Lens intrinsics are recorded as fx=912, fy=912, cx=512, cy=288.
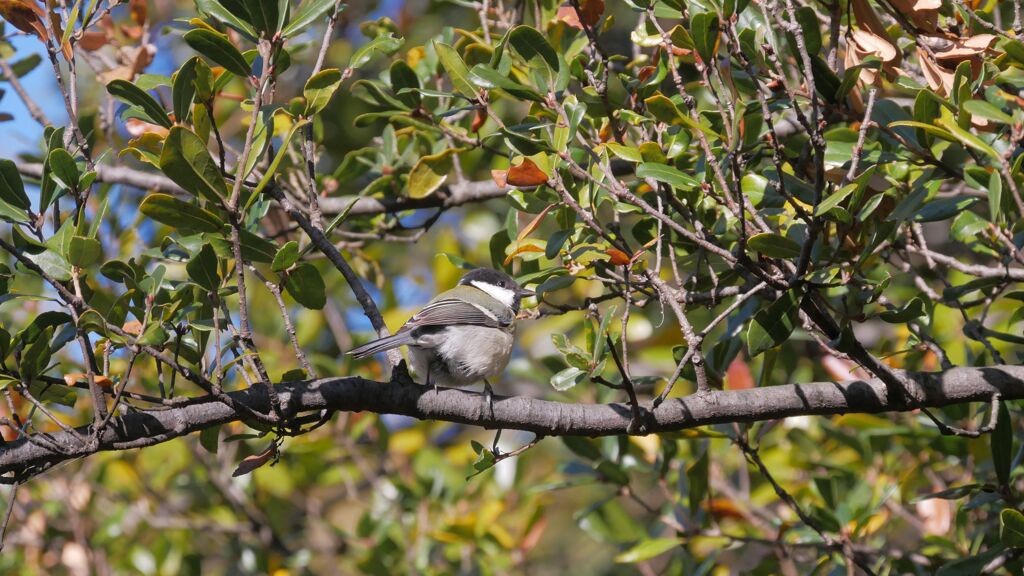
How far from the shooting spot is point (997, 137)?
220cm

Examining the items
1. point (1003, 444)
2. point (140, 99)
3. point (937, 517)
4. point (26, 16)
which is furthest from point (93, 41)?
point (937, 517)

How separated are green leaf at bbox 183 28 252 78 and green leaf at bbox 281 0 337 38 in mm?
117

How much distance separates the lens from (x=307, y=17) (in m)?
2.12

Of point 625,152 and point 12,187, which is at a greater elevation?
point 12,187

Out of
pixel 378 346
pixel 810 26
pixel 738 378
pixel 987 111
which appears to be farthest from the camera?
pixel 738 378

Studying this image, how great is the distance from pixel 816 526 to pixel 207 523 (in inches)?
115

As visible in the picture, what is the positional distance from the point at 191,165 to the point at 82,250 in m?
0.33

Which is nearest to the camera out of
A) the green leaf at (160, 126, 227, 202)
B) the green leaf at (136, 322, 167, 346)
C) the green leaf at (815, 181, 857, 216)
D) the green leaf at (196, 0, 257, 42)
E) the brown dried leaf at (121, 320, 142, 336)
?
the green leaf at (815, 181, 857, 216)

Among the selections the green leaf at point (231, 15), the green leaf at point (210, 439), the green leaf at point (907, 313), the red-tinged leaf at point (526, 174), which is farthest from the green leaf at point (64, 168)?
the green leaf at point (907, 313)

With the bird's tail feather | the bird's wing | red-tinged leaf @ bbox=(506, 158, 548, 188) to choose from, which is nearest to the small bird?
the bird's wing

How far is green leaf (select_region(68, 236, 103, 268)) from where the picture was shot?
1.93 m

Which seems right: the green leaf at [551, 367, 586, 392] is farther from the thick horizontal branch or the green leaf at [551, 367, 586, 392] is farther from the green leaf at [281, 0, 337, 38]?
the green leaf at [281, 0, 337, 38]

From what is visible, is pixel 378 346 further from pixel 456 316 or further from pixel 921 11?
pixel 921 11

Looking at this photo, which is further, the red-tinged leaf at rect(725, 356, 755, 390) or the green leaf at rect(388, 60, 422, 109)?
the red-tinged leaf at rect(725, 356, 755, 390)
